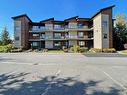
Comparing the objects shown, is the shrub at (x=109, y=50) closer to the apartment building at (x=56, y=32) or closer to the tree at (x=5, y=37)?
the apartment building at (x=56, y=32)

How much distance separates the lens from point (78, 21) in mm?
51906

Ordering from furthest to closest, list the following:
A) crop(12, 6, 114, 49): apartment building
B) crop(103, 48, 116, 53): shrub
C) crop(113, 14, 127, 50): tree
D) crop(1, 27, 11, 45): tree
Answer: crop(1, 27, 11, 45): tree
crop(12, 6, 114, 49): apartment building
crop(113, 14, 127, 50): tree
crop(103, 48, 116, 53): shrub

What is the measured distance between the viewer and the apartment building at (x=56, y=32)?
49000 mm

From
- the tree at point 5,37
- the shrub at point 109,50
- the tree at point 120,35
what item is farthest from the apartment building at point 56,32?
the tree at point 5,37

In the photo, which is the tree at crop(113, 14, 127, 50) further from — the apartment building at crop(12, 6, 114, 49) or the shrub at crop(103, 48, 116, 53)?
the shrub at crop(103, 48, 116, 53)

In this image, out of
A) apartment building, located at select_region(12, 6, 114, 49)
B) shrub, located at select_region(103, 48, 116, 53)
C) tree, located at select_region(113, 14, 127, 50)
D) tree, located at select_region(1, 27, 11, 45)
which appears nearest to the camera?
shrub, located at select_region(103, 48, 116, 53)

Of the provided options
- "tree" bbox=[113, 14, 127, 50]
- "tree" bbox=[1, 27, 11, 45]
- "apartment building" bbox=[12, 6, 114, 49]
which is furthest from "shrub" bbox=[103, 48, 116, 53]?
"tree" bbox=[1, 27, 11, 45]

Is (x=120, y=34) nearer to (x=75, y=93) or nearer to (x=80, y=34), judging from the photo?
(x=80, y=34)

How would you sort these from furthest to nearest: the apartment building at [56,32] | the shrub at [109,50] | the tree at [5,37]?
the tree at [5,37]
the apartment building at [56,32]
the shrub at [109,50]

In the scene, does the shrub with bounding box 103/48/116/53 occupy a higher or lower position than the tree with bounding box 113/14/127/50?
lower

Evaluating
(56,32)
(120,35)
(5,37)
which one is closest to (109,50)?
(120,35)

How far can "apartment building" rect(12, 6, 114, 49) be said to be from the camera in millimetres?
49000

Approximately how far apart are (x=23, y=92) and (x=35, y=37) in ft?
159

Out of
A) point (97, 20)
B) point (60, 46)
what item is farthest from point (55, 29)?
point (97, 20)
